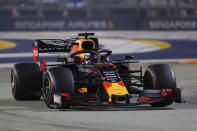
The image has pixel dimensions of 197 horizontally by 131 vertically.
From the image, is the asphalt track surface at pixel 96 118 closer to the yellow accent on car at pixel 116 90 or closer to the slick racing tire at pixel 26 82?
the slick racing tire at pixel 26 82

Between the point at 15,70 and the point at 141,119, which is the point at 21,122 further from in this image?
the point at 15,70

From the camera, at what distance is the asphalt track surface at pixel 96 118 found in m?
6.93

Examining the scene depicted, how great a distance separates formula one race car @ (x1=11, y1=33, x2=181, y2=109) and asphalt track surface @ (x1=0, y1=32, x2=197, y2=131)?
0.18 metres

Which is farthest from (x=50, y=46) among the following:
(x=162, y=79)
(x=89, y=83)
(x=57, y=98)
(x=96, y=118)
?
(x=96, y=118)

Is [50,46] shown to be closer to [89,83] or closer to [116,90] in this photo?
[89,83]

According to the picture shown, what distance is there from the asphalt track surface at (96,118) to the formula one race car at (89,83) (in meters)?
0.18

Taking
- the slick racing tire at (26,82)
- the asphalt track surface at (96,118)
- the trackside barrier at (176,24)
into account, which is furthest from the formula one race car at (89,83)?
the trackside barrier at (176,24)

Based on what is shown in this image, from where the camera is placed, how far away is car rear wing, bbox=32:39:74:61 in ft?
34.5

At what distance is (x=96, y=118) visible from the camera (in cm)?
767

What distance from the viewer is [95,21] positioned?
43.8 m

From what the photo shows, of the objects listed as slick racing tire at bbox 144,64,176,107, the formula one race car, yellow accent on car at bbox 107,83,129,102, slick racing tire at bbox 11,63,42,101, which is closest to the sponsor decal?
the formula one race car

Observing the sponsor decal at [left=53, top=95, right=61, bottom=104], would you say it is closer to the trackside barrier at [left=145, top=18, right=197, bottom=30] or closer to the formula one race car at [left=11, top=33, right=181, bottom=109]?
the formula one race car at [left=11, top=33, right=181, bottom=109]

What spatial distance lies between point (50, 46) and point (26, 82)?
1218 mm

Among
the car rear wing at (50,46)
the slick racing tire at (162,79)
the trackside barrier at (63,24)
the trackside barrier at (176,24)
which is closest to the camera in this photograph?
the slick racing tire at (162,79)
